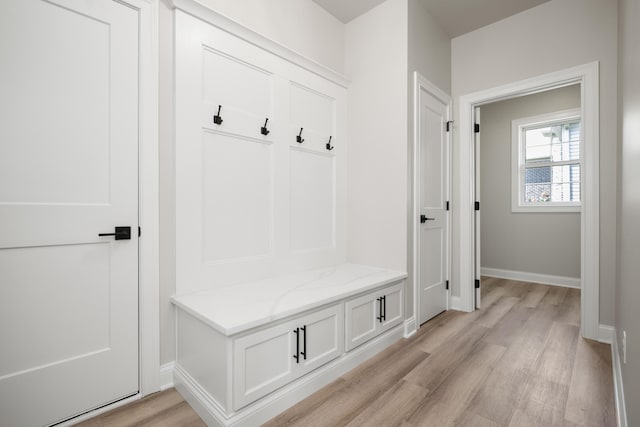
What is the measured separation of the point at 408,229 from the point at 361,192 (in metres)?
0.55

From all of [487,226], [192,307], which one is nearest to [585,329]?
[487,226]

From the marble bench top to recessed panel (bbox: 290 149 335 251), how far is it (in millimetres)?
299

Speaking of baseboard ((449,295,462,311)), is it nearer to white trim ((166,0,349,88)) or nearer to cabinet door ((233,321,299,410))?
cabinet door ((233,321,299,410))

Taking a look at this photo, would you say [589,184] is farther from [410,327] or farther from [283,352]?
[283,352]

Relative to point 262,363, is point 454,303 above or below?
below

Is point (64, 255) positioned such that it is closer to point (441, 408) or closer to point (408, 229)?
point (441, 408)

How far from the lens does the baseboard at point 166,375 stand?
70.2 inches

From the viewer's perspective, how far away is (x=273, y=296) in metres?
1.84

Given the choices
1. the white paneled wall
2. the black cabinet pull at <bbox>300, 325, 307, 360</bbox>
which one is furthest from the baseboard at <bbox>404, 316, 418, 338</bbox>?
the black cabinet pull at <bbox>300, 325, 307, 360</bbox>

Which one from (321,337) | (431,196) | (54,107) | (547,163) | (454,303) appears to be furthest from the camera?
(547,163)

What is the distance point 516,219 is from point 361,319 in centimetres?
360

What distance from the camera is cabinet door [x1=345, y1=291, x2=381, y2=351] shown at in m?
2.02

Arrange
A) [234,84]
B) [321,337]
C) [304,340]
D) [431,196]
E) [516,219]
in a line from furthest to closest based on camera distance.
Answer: [516,219]
[431,196]
[234,84]
[321,337]
[304,340]

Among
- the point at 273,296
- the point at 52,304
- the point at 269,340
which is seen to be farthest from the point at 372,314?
the point at 52,304
